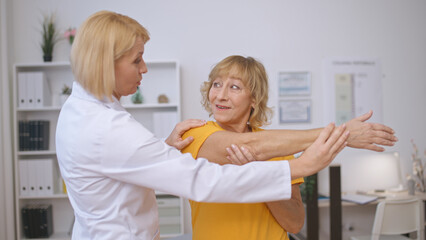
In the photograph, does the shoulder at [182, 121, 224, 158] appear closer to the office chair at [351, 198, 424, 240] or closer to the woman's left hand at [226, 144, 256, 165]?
the woman's left hand at [226, 144, 256, 165]

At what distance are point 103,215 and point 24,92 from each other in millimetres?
2779

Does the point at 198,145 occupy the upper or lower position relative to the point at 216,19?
lower

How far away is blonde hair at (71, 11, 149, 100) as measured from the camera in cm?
97

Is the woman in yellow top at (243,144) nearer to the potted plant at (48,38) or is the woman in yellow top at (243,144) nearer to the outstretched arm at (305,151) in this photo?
the outstretched arm at (305,151)

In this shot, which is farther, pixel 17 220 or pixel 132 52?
pixel 17 220

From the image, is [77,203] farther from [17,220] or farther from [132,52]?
[17,220]

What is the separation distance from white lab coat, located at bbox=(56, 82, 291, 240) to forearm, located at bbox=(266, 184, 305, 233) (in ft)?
0.96

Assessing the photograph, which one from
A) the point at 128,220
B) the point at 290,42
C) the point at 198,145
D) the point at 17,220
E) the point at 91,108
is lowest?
the point at 17,220

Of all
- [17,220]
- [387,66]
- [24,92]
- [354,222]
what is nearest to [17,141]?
[24,92]

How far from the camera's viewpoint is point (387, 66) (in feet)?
13.1

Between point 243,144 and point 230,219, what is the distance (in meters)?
0.29

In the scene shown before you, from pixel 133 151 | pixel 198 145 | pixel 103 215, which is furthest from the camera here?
pixel 198 145

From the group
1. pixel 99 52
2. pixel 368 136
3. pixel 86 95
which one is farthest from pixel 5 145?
pixel 368 136

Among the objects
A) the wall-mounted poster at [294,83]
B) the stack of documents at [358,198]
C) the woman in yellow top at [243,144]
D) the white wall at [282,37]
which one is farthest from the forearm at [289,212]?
the wall-mounted poster at [294,83]
